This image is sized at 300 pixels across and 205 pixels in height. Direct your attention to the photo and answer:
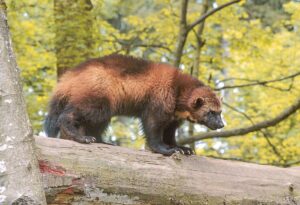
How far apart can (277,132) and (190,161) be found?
1025 centimetres

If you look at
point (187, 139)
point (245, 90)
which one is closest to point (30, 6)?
point (187, 139)

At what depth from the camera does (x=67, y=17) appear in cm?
888

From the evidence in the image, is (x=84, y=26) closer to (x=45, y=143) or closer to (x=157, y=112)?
(x=157, y=112)

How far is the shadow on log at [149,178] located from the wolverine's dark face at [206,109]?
1.39 metres

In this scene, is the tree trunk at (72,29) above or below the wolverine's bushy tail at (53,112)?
above

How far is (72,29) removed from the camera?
884 cm

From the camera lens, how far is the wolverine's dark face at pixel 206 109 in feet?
22.4

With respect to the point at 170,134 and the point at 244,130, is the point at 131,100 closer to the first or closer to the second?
the point at 170,134

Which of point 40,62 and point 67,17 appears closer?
point 67,17

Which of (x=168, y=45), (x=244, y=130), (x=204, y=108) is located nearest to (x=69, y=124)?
(x=204, y=108)

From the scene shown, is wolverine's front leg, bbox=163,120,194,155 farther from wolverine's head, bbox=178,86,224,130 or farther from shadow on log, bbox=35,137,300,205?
shadow on log, bbox=35,137,300,205

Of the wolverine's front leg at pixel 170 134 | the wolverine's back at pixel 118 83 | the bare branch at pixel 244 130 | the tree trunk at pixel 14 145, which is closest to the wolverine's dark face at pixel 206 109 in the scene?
the wolverine's front leg at pixel 170 134

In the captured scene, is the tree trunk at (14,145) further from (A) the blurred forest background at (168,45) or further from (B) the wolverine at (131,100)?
(A) the blurred forest background at (168,45)

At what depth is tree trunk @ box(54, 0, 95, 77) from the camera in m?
8.84
